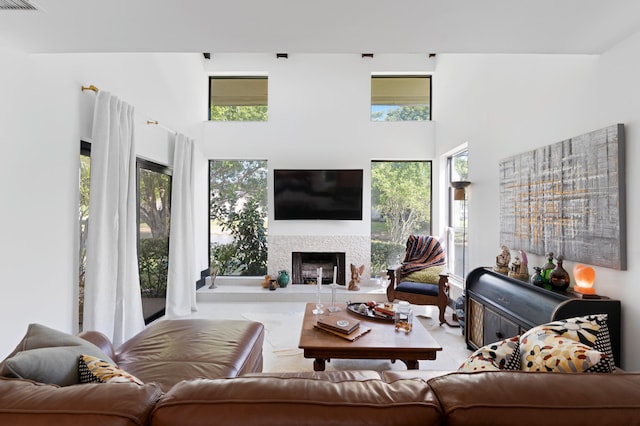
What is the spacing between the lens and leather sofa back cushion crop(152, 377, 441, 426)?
778 mm

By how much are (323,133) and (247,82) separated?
1.65 meters

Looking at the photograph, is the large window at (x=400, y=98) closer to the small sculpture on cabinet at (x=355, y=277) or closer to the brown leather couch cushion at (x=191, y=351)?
the small sculpture on cabinet at (x=355, y=277)

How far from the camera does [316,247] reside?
209 inches

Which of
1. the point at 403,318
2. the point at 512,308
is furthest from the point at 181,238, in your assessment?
the point at 512,308

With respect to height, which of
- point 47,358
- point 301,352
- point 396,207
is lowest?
point 301,352

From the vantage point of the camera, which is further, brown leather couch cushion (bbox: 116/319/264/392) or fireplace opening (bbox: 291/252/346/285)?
fireplace opening (bbox: 291/252/346/285)

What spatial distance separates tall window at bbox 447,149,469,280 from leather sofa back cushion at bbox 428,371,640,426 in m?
3.33

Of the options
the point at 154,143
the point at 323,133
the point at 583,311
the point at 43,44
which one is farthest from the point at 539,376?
the point at 323,133

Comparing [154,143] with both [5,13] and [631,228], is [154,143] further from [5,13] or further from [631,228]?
[631,228]

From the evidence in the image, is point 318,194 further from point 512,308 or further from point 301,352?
point 512,308

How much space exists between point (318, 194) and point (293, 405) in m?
4.52

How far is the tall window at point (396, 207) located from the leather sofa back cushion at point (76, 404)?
4.78 meters

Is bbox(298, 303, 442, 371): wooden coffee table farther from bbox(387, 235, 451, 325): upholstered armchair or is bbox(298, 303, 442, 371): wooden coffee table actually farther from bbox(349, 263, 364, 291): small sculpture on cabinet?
bbox(349, 263, 364, 291): small sculpture on cabinet

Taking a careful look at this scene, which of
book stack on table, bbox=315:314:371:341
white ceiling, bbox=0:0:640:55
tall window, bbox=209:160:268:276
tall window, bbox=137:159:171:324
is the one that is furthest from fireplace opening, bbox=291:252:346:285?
white ceiling, bbox=0:0:640:55
